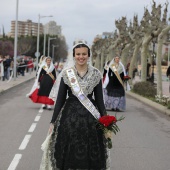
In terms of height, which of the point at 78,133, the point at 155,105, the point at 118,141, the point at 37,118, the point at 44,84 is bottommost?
the point at 118,141

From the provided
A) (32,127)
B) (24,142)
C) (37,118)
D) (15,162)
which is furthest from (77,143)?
(37,118)

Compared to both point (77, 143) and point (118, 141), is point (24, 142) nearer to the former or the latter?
point (118, 141)

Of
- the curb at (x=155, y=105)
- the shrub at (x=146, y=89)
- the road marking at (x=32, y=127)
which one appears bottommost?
the road marking at (x=32, y=127)

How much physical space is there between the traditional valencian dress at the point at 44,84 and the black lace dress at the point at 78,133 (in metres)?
9.71

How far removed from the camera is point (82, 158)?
4.66 metres

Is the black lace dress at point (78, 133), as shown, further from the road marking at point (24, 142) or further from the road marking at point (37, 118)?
the road marking at point (37, 118)

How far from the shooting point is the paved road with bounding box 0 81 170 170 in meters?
7.02

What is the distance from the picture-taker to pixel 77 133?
15.5 feet

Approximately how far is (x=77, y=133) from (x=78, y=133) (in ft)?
0.03

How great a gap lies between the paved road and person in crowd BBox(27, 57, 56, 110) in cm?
66

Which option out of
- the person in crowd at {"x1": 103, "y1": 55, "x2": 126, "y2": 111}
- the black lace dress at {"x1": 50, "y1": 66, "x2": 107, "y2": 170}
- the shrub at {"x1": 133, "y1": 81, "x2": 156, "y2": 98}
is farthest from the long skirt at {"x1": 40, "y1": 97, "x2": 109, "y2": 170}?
the shrub at {"x1": 133, "y1": 81, "x2": 156, "y2": 98}

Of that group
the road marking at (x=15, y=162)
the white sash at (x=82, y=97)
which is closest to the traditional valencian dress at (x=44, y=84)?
the road marking at (x=15, y=162)

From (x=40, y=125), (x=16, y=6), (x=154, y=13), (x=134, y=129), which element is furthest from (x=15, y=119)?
(x=16, y=6)

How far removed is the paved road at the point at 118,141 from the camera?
23.0 ft
